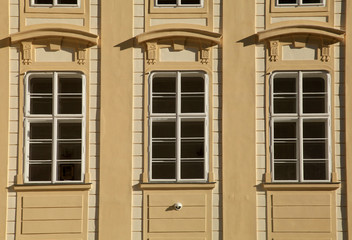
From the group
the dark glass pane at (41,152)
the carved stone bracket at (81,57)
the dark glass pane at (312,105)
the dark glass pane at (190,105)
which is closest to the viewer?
the carved stone bracket at (81,57)

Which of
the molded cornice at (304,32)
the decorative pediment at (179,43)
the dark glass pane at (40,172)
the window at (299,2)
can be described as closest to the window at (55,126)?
the dark glass pane at (40,172)

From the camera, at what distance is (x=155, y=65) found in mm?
11891

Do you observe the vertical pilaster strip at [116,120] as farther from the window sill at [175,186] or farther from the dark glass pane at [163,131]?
the dark glass pane at [163,131]

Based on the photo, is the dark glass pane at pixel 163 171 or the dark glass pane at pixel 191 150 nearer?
the dark glass pane at pixel 191 150

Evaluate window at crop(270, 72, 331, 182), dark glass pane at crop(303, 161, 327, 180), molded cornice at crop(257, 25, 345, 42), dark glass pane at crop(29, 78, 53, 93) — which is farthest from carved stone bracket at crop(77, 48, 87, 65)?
dark glass pane at crop(303, 161, 327, 180)

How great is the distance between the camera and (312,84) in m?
13.3

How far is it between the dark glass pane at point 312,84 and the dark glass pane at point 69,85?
4.28 m

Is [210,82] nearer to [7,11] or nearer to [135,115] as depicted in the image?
[135,115]

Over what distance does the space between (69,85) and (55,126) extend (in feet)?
5.72

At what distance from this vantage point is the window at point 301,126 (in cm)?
1177

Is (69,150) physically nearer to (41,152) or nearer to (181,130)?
(41,152)

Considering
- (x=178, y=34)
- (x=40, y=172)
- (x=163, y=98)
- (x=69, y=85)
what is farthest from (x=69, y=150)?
(x=178, y=34)

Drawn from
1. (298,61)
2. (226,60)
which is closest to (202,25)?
(226,60)

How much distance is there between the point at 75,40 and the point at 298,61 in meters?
3.82
